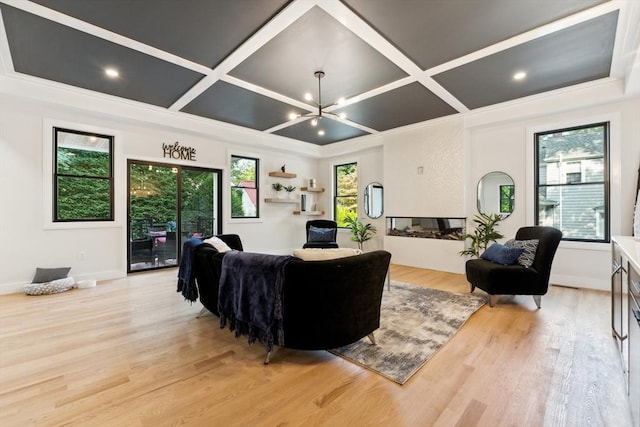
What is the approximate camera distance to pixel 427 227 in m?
5.60

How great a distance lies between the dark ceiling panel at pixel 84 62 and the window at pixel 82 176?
938mm

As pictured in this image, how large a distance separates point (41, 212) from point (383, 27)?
5.17m

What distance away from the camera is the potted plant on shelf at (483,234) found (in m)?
4.66

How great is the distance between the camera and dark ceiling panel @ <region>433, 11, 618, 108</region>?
2.77 m

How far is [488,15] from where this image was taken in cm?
246

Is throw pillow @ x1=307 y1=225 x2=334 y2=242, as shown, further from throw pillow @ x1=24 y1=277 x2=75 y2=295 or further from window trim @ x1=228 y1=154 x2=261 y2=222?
throw pillow @ x1=24 y1=277 x2=75 y2=295

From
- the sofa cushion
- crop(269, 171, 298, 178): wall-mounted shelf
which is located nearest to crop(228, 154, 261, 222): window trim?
crop(269, 171, 298, 178): wall-mounted shelf

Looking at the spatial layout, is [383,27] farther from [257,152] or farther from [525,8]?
[257,152]

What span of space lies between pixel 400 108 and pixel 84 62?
4.35m

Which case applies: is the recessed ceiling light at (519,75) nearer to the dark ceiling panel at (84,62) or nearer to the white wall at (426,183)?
the white wall at (426,183)

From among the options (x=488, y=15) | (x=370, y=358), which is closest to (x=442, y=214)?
(x=488, y=15)

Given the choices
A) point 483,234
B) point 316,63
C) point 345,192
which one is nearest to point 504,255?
point 483,234

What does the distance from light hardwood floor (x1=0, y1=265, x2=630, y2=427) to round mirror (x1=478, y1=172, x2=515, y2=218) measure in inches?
88.2

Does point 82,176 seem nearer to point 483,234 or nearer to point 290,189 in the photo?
point 290,189
